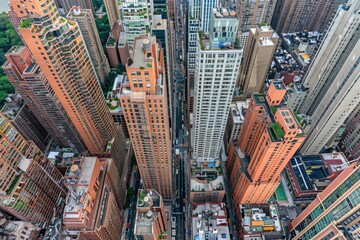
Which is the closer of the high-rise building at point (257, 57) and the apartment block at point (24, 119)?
the high-rise building at point (257, 57)

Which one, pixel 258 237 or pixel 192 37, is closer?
pixel 258 237

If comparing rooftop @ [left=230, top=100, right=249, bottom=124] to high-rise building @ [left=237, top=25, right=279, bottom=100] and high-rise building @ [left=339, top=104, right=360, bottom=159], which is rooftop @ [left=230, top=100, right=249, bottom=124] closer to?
high-rise building @ [left=237, top=25, right=279, bottom=100]

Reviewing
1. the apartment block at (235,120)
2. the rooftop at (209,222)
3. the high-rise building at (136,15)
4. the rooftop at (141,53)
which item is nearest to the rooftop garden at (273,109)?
the apartment block at (235,120)

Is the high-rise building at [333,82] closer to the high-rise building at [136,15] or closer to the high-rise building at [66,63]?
the high-rise building at [136,15]

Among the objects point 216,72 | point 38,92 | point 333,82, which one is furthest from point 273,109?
Result: point 38,92

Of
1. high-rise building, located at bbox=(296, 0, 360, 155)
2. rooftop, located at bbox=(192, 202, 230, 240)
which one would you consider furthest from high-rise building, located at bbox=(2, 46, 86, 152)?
high-rise building, located at bbox=(296, 0, 360, 155)

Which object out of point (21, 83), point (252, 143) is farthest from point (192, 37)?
point (21, 83)

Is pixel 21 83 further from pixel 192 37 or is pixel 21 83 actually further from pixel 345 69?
pixel 345 69
